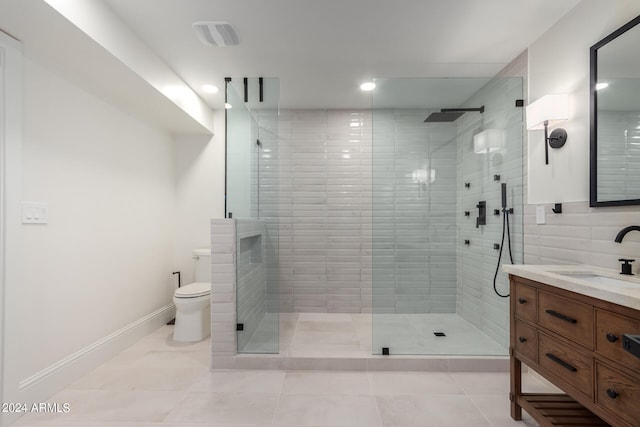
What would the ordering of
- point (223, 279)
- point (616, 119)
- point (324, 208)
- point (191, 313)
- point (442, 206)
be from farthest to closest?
point (324, 208) → point (191, 313) → point (442, 206) → point (223, 279) → point (616, 119)

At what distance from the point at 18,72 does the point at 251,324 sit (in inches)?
90.4

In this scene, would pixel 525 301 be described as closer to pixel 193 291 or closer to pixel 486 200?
pixel 486 200

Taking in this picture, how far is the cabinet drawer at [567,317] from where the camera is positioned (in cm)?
136

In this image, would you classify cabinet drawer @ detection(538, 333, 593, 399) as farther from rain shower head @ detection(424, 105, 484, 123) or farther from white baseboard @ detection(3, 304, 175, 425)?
white baseboard @ detection(3, 304, 175, 425)

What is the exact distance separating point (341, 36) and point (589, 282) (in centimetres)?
211

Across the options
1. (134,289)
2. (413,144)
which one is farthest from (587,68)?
(134,289)

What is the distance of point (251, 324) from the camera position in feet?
9.11

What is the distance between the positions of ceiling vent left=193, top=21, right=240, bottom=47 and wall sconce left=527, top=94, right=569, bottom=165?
84.1 inches

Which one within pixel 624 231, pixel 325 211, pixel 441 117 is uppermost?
pixel 441 117

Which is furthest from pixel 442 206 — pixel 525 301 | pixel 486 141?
pixel 525 301

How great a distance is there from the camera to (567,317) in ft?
4.79

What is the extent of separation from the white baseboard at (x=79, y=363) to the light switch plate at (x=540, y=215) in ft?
11.2

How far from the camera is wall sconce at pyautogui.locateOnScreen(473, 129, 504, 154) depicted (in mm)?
2664

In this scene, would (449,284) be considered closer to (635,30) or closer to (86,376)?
(635,30)
